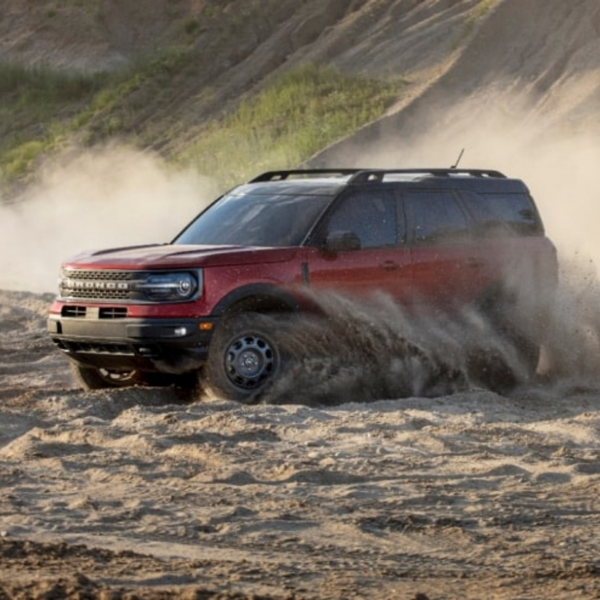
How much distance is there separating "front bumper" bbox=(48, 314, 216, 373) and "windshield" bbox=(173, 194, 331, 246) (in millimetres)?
1175

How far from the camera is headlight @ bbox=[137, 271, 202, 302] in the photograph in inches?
484

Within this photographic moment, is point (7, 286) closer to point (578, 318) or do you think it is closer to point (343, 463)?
point (578, 318)

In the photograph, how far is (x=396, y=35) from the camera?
43.0 metres

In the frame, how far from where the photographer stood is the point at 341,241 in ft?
42.7

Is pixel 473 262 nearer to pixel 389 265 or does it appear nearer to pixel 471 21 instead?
pixel 389 265

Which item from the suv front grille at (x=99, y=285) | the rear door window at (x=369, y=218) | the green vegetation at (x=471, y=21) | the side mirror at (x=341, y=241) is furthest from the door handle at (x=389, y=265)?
the green vegetation at (x=471, y=21)

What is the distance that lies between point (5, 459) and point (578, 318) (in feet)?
22.0

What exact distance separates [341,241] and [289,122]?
27316 mm

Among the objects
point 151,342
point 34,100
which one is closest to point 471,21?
point 34,100

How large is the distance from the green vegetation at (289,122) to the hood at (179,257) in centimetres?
2394

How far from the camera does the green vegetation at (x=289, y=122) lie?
3766 cm

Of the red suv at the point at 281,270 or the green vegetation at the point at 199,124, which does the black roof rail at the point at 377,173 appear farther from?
the green vegetation at the point at 199,124

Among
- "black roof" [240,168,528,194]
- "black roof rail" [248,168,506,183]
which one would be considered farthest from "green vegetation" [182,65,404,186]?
"black roof" [240,168,528,194]

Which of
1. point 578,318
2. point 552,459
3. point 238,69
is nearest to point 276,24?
point 238,69
